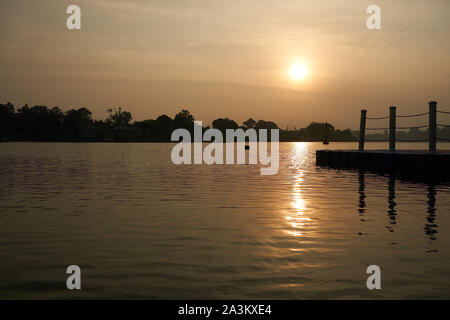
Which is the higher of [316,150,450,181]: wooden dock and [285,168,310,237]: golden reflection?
[316,150,450,181]: wooden dock

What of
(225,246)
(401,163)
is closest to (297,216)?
(225,246)

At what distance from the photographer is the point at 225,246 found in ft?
34.4

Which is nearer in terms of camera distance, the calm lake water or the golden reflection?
the calm lake water

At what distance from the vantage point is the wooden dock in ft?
90.8

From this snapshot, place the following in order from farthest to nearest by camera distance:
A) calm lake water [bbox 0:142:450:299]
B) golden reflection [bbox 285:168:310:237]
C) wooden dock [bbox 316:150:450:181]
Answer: wooden dock [bbox 316:150:450:181] → golden reflection [bbox 285:168:310:237] → calm lake water [bbox 0:142:450:299]

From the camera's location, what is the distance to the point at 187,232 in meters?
12.0

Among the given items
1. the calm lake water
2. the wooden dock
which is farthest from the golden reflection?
the wooden dock

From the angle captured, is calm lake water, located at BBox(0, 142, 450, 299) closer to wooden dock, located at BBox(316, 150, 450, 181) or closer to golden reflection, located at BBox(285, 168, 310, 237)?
golden reflection, located at BBox(285, 168, 310, 237)

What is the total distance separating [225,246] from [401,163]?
2346cm

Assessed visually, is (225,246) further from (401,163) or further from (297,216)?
(401,163)

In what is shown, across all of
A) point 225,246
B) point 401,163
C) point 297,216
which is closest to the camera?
point 225,246

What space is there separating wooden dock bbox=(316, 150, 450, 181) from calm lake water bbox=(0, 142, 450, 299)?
8152 millimetres

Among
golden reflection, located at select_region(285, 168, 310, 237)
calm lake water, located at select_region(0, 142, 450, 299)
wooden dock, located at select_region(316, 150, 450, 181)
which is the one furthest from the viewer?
wooden dock, located at select_region(316, 150, 450, 181)
